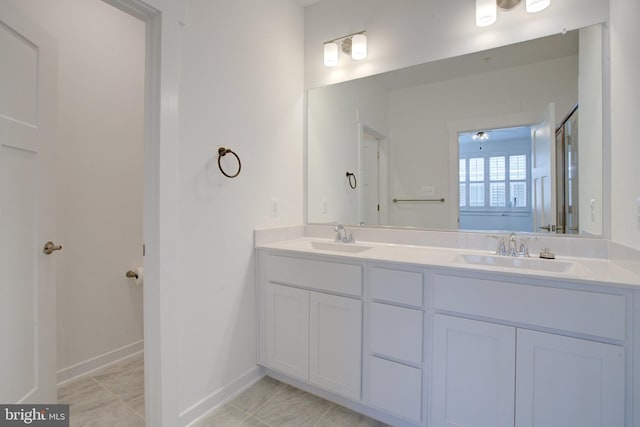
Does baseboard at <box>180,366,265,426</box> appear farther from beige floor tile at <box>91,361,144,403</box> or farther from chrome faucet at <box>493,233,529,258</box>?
chrome faucet at <box>493,233,529,258</box>

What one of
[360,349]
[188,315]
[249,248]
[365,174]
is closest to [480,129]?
[365,174]

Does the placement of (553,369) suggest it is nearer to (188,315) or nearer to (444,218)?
(444,218)

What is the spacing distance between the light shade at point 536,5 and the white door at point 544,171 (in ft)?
1.54

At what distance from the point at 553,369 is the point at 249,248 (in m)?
1.57

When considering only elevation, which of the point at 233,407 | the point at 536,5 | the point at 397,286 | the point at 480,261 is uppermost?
the point at 536,5

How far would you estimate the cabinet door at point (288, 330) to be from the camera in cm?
173

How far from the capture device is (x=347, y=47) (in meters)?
2.13

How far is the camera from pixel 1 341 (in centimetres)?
125

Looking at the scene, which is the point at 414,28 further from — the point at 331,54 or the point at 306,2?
the point at 306,2

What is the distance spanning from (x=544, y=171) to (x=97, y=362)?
119 inches

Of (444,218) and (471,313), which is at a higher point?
(444,218)

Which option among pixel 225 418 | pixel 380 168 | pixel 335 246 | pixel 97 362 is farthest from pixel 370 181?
pixel 97 362

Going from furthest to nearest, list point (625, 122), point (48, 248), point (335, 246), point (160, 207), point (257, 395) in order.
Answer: point (335, 246)
point (257, 395)
point (48, 248)
point (160, 207)
point (625, 122)

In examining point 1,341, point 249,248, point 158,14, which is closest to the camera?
point 1,341
